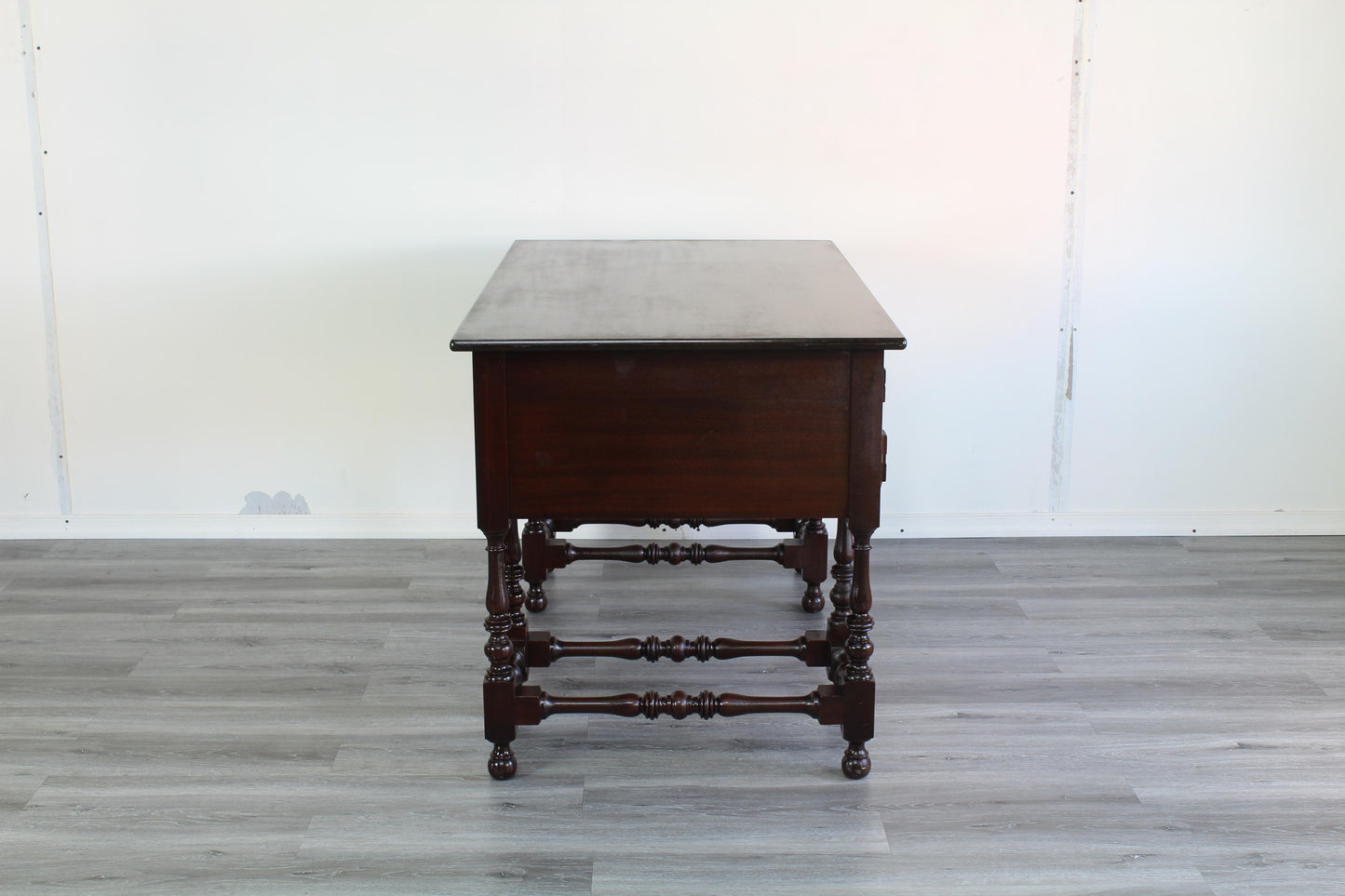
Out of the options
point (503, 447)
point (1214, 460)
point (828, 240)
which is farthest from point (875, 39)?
point (503, 447)

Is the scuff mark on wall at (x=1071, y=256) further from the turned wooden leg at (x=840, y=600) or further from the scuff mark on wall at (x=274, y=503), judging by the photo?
the scuff mark on wall at (x=274, y=503)

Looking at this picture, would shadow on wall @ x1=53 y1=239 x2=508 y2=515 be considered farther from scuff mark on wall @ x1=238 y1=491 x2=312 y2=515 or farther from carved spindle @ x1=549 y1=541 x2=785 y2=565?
carved spindle @ x1=549 y1=541 x2=785 y2=565

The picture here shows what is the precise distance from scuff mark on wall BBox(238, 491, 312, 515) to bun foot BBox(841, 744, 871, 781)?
188cm

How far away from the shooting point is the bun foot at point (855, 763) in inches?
86.9

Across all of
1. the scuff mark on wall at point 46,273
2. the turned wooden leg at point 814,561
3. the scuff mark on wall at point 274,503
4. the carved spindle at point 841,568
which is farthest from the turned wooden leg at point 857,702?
the scuff mark on wall at point 46,273

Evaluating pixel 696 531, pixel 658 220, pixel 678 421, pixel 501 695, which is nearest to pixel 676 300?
pixel 678 421

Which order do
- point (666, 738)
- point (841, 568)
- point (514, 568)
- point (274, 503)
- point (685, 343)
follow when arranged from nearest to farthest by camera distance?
point (685, 343)
point (666, 738)
point (514, 568)
point (841, 568)
point (274, 503)

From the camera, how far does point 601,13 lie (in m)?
3.12

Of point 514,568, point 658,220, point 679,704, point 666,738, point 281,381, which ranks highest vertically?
point 658,220

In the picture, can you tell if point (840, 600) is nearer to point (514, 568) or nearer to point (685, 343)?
point (514, 568)

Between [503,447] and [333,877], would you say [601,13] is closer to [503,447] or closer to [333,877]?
[503,447]

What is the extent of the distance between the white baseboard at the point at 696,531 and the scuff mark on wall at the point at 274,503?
0.06 ft

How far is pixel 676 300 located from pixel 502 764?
3.05ft

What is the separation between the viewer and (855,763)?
7.24 ft
